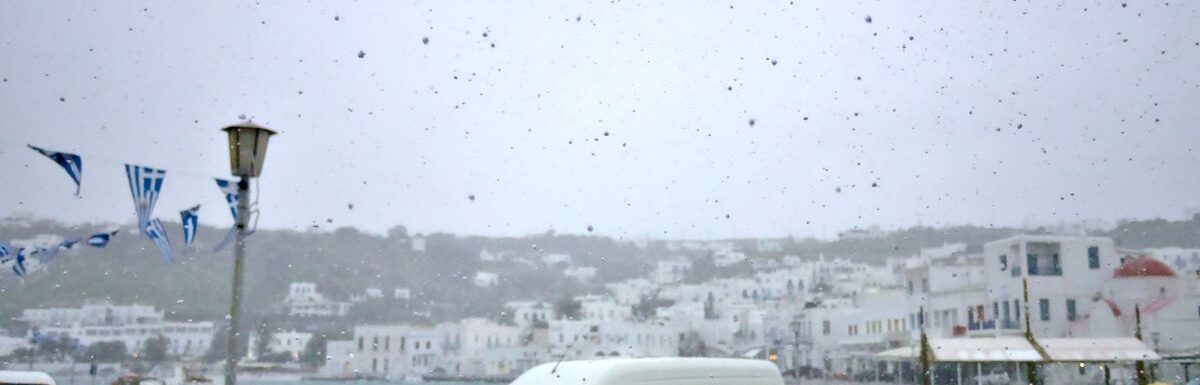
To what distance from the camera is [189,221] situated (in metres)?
8.49

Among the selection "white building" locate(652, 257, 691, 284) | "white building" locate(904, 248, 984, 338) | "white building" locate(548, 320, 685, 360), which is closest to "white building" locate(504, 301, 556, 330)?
"white building" locate(548, 320, 685, 360)

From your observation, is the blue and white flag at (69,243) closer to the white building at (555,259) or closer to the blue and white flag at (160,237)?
the blue and white flag at (160,237)

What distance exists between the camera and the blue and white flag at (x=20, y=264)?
32.2ft

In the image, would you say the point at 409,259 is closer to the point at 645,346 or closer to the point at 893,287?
the point at 645,346

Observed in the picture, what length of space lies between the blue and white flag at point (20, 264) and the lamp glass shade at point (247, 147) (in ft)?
18.3

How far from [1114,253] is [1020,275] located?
4.64 metres

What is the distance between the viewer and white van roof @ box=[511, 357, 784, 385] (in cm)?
504

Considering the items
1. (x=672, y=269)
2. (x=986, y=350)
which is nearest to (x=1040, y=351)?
(x=986, y=350)

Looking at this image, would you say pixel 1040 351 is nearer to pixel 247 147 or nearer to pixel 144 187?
pixel 144 187

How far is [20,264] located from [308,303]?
247 feet

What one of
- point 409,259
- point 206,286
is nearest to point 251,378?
point 206,286

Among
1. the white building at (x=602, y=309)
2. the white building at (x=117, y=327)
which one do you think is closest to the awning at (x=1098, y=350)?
the white building at (x=602, y=309)

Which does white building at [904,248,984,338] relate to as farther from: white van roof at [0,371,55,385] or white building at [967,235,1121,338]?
white van roof at [0,371,55,385]

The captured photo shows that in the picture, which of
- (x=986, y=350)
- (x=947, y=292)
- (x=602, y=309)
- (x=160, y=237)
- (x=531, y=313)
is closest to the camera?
(x=160, y=237)
